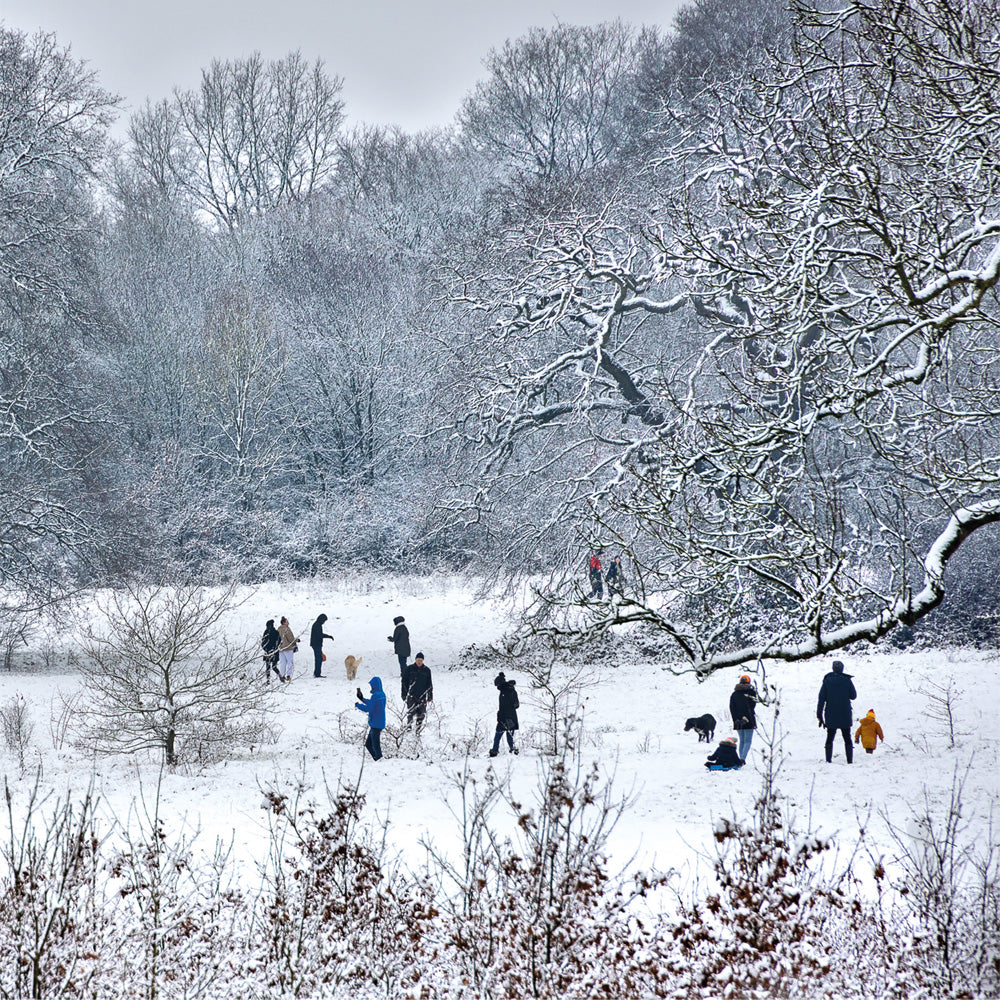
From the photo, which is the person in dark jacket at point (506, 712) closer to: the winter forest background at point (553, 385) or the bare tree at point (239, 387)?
the winter forest background at point (553, 385)

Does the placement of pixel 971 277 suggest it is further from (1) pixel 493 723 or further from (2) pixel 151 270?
(2) pixel 151 270

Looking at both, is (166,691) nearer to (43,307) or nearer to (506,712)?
(506,712)

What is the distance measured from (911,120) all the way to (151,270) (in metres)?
28.9

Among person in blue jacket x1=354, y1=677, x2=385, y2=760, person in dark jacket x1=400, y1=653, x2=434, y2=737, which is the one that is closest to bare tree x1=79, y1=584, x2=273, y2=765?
person in blue jacket x1=354, y1=677, x2=385, y2=760

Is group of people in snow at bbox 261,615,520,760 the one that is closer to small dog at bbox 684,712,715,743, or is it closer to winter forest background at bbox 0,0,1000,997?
winter forest background at bbox 0,0,1000,997

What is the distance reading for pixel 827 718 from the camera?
11.3 metres

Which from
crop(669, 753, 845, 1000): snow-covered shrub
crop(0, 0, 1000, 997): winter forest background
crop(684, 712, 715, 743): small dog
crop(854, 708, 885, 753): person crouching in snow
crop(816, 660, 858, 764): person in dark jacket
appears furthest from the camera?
crop(684, 712, 715, 743): small dog

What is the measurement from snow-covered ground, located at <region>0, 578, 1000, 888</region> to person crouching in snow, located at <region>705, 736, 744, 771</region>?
15cm

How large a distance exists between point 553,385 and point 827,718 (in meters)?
10.5

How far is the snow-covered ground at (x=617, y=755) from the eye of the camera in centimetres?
892

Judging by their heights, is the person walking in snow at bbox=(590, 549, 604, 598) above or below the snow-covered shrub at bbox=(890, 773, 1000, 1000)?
above

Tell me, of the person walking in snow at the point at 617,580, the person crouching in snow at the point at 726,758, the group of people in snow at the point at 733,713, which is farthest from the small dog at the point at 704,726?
the person walking in snow at the point at 617,580

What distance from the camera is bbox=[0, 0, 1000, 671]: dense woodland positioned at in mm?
6953

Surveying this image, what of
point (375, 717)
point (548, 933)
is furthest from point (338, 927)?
point (375, 717)
